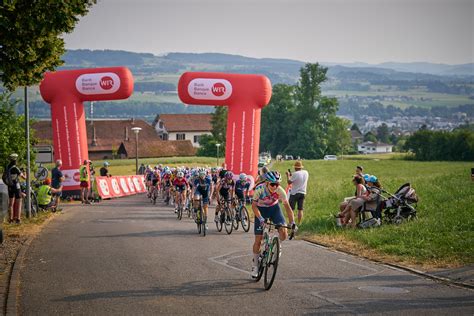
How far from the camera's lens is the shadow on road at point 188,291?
34.0 feet

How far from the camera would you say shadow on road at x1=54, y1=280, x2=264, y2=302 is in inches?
408

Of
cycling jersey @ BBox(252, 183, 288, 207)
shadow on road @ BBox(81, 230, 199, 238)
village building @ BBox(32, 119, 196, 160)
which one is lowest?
village building @ BBox(32, 119, 196, 160)

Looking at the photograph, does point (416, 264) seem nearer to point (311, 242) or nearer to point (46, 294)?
point (311, 242)

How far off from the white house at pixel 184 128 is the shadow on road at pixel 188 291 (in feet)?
453

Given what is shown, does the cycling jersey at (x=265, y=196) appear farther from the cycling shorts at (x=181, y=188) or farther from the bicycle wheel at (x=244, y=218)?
the cycling shorts at (x=181, y=188)

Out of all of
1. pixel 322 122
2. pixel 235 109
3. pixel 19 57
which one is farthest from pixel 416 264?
pixel 322 122

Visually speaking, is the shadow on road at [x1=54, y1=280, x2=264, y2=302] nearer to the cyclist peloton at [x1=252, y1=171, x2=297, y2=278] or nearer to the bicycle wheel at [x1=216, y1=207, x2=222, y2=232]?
the cyclist peloton at [x1=252, y1=171, x2=297, y2=278]

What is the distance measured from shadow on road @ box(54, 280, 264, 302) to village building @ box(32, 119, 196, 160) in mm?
101386

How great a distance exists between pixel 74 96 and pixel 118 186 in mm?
9848

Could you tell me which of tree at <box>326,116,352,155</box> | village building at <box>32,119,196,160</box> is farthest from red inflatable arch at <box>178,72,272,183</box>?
tree at <box>326,116,352,155</box>

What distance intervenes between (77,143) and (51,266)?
18984 millimetres

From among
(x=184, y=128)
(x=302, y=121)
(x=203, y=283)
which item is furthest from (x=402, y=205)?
(x=184, y=128)

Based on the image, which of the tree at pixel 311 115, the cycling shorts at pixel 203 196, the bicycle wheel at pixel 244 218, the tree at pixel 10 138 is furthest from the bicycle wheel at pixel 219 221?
the tree at pixel 311 115

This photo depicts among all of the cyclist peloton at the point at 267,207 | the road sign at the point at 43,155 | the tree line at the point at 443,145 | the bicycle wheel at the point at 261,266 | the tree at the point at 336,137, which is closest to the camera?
the bicycle wheel at the point at 261,266
